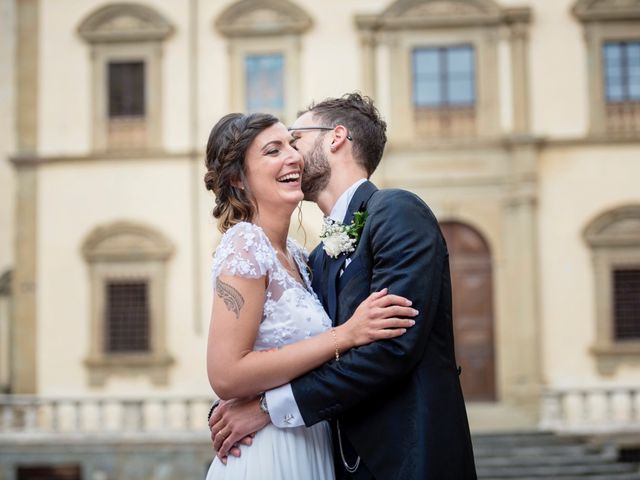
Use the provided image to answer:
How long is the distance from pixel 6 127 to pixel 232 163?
1834cm

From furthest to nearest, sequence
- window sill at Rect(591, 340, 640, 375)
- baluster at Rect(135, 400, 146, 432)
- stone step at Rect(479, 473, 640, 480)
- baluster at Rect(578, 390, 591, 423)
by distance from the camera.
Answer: window sill at Rect(591, 340, 640, 375)
baluster at Rect(135, 400, 146, 432)
baluster at Rect(578, 390, 591, 423)
stone step at Rect(479, 473, 640, 480)

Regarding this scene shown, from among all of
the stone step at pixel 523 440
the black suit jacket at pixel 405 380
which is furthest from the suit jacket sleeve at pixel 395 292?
the stone step at pixel 523 440

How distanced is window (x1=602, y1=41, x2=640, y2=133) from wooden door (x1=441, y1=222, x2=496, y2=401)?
330cm

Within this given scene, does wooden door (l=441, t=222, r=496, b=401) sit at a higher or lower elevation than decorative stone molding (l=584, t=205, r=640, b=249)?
lower

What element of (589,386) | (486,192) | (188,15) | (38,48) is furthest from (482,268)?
(38,48)

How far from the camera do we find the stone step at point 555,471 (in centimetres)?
1499

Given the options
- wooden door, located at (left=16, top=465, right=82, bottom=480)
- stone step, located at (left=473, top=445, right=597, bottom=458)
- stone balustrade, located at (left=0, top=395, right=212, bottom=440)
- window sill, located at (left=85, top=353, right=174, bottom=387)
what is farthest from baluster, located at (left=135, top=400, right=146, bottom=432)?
stone step, located at (left=473, top=445, right=597, bottom=458)

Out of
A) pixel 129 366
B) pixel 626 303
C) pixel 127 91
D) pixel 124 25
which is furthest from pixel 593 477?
pixel 124 25

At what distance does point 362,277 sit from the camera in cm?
394

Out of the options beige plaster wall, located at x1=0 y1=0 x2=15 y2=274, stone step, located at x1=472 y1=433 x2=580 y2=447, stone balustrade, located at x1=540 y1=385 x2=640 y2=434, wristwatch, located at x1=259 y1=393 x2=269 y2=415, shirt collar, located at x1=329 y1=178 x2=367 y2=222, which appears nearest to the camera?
wristwatch, located at x1=259 y1=393 x2=269 y2=415

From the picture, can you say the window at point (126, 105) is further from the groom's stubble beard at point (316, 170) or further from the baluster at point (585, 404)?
the groom's stubble beard at point (316, 170)

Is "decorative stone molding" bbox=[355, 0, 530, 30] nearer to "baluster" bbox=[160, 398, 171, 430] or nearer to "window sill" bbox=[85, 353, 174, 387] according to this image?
"window sill" bbox=[85, 353, 174, 387]

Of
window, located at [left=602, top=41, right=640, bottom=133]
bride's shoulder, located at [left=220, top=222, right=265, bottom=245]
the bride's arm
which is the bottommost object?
the bride's arm

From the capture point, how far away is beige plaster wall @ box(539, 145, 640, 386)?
18469mm
